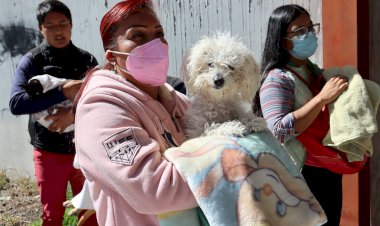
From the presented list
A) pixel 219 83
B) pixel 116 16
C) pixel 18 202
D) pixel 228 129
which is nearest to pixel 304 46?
pixel 219 83

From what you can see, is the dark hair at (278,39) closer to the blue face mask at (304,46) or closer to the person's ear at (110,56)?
the blue face mask at (304,46)

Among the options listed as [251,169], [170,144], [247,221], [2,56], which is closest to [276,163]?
[251,169]

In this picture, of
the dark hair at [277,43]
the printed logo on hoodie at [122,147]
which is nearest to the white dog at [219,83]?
the printed logo on hoodie at [122,147]

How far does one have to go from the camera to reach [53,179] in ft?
12.3

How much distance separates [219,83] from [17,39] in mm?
4068

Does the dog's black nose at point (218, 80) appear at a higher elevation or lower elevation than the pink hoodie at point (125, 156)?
higher

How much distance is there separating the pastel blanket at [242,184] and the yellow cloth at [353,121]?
3.93 ft

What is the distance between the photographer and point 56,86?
11.0 feet

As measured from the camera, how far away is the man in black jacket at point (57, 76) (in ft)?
11.8

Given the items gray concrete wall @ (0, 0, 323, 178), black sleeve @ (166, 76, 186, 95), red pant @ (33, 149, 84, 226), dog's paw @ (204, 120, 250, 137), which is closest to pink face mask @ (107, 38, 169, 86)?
dog's paw @ (204, 120, 250, 137)

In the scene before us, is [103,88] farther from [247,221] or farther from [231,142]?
[247,221]

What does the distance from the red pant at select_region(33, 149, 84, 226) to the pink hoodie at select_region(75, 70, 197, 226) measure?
1836 millimetres

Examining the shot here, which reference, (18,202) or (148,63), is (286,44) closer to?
(148,63)

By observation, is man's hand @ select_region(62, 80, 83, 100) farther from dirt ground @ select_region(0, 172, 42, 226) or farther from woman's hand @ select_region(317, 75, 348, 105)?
dirt ground @ select_region(0, 172, 42, 226)
